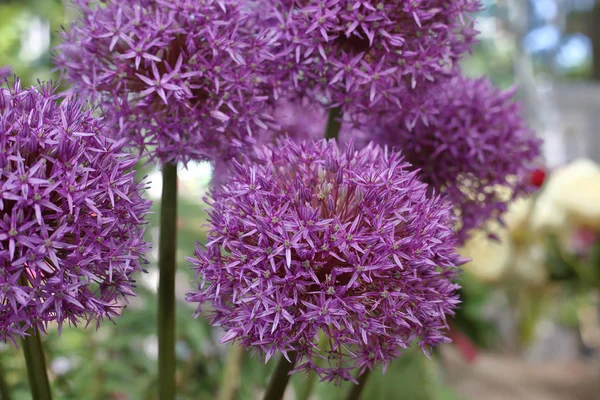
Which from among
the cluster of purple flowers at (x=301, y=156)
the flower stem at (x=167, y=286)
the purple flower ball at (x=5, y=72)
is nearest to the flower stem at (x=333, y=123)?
the cluster of purple flowers at (x=301, y=156)

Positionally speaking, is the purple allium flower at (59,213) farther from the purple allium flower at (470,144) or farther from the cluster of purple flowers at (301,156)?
the purple allium flower at (470,144)

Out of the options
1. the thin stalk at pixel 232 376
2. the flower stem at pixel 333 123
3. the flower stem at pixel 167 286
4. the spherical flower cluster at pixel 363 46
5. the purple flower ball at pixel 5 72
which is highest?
the spherical flower cluster at pixel 363 46

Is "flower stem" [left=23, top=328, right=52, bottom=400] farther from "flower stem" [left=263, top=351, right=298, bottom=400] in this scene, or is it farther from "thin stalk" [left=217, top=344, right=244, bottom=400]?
"thin stalk" [left=217, top=344, right=244, bottom=400]

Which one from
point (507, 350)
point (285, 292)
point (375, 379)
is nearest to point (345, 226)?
point (285, 292)

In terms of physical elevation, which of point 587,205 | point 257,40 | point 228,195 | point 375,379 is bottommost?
point 375,379

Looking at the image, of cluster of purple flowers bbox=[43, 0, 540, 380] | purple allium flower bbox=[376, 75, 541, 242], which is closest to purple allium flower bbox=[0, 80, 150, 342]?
cluster of purple flowers bbox=[43, 0, 540, 380]

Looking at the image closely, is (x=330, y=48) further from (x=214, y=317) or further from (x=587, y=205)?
(x=587, y=205)
